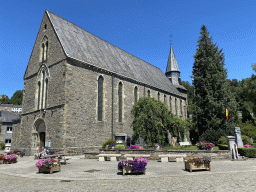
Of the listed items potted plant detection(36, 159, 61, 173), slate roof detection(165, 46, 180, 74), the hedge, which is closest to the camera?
potted plant detection(36, 159, 61, 173)

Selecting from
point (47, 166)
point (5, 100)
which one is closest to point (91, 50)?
point (47, 166)

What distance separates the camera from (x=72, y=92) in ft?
66.1

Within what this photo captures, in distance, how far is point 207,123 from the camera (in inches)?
1068

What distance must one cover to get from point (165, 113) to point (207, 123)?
851cm

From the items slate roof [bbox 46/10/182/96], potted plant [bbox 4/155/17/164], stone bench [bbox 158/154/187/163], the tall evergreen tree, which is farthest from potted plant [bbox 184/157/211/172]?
the tall evergreen tree

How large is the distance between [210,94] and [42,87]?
73.1 ft

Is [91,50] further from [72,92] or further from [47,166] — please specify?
[47,166]

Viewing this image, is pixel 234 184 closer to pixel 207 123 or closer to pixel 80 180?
pixel 80 180

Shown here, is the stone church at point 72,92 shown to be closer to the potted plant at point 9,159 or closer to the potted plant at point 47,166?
the potted plant at point 9,159

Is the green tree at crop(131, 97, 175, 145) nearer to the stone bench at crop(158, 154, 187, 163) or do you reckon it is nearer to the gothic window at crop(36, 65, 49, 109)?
the stone bench at crop(158, 154, 187, 163)

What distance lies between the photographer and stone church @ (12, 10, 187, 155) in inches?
779

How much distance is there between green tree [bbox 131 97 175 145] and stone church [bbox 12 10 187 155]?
12.5 feet

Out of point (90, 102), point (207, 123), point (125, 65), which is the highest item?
point (125, 65)

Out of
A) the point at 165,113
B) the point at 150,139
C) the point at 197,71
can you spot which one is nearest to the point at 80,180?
the point at 150,139
